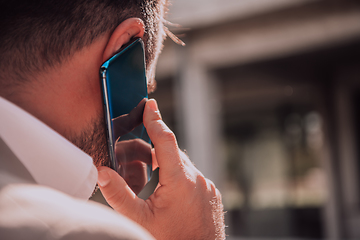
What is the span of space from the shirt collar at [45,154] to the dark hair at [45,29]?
0.23m

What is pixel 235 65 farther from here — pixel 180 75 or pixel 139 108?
pixel 139 108

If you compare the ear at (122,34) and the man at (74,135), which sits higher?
the ear at (122,34)

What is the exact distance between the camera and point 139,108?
1247 mm

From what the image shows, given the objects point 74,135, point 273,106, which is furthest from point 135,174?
point 273,106

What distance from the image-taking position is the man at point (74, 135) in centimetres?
60

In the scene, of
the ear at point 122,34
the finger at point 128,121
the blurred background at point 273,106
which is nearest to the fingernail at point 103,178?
the finger at point 128,121

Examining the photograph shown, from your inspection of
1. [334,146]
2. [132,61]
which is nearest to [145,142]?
[132,61]

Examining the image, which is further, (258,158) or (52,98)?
(258,158)

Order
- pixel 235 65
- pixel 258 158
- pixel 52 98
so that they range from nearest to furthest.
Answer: pixel 52 98 < pixel 235 65 < pixel 258 158

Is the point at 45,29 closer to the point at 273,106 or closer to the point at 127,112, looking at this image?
the point at 127,112

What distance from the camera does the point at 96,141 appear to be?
1109mm

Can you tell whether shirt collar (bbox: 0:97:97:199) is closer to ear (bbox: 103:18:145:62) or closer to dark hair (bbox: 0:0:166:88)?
dark hair (bbox: 0:0:166:88)

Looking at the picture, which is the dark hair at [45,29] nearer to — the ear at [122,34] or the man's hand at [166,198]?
the ear at [122,34]

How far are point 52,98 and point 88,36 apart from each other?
0.22 m
